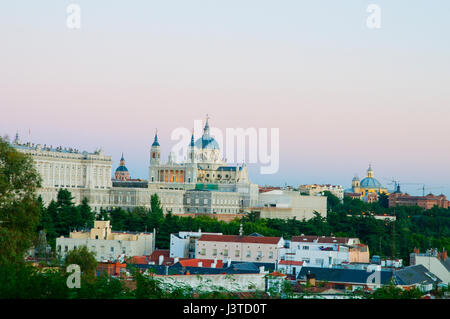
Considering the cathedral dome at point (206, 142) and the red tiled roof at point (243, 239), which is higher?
the cathedral dome at point (206, 142)

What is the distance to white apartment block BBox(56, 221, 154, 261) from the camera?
5769 centimetres

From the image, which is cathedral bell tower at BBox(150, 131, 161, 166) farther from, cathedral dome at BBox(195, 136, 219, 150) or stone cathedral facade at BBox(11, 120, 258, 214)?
cathedral dome at BBox(195, 136, 219, 150)

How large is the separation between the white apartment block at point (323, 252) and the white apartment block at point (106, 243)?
27.8ft

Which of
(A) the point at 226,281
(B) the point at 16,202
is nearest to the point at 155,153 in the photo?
(A) the point at 226,281

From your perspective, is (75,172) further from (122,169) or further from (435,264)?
(435,264)

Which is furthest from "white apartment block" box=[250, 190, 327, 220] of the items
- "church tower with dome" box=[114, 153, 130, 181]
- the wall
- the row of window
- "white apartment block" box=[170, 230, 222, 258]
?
the wall

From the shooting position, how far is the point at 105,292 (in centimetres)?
1834

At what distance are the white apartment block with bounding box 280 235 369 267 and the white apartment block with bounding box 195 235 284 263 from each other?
688 mm

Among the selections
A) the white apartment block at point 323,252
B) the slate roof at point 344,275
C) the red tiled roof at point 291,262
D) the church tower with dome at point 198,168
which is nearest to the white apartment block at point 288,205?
the church tower with dome at point 198,168

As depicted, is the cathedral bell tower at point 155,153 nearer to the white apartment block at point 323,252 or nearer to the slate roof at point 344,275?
the white apartment block at point 323,252

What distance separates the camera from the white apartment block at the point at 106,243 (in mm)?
57688

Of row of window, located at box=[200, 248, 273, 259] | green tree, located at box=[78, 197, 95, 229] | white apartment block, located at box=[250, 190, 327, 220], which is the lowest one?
row of window, located at box=[200, 248, 273, 259]

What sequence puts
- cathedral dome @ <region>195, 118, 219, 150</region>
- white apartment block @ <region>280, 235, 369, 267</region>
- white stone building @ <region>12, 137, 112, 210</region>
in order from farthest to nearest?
cathedral dome @ <region>195, 118, 219, 150</region>, white stone building @ <region>12, 137, 112, 210</region>, white apartment block @ <region>280, 235, 369, 267</region>
